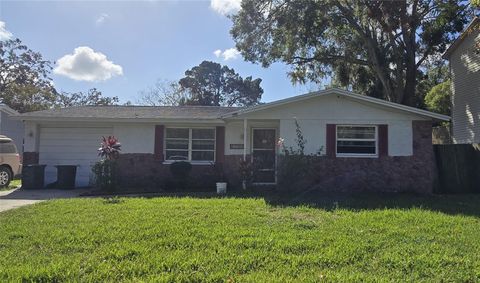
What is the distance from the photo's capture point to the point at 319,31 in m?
23.0

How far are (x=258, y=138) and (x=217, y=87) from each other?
120ft

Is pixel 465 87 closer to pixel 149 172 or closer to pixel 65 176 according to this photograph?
pixel 149 172

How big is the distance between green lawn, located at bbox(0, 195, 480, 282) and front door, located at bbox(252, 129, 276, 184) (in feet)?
14.0

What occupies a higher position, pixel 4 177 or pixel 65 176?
pixel 65 176

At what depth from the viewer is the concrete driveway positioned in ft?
38.1

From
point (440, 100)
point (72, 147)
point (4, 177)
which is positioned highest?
point (440, 100)

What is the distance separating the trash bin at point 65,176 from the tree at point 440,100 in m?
21.9

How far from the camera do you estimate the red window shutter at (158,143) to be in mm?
16453

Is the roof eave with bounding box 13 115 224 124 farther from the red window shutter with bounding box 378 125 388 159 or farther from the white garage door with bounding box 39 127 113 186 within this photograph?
the red window shutter with bounding box 378 125 388 159

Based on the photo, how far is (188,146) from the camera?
16.8m

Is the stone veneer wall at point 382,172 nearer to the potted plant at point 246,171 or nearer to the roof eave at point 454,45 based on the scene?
the potted plant at point 246,171

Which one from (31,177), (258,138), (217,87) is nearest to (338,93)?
(258,138)

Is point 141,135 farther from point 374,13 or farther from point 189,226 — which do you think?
point 374,13

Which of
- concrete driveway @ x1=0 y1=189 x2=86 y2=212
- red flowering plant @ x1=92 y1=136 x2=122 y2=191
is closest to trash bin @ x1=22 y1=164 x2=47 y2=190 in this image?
concrete driveway @ x1=0 y1=189 x2=86 y2=212
